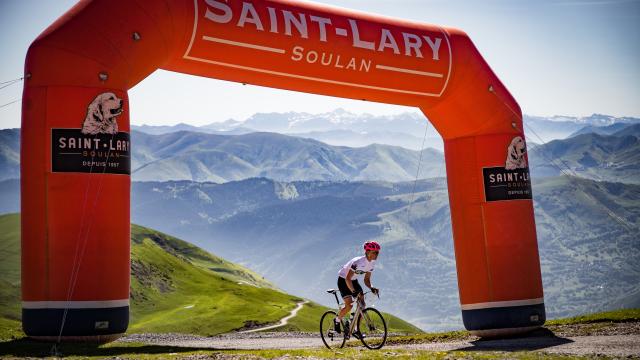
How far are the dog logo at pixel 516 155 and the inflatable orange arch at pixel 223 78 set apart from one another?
0.13 feet

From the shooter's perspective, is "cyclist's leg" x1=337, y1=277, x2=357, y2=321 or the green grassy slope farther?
the green grassy slope

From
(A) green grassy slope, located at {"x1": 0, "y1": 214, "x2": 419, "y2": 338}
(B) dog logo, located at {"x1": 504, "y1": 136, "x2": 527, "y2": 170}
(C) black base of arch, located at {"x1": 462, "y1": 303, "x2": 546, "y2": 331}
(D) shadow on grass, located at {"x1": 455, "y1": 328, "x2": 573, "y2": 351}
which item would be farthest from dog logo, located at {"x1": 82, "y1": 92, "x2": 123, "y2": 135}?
(A) green grassy slope, located at {"x1": 0, "y1": 214, "x2": 419, "y2": 338}

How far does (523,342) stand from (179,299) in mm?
90029

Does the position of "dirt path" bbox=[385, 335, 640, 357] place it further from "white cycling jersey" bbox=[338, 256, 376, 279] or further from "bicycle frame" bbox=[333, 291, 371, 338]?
"white cycling jersey" bbox=[338, 256, 376, 279]

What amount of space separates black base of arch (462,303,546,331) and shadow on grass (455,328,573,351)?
44cm

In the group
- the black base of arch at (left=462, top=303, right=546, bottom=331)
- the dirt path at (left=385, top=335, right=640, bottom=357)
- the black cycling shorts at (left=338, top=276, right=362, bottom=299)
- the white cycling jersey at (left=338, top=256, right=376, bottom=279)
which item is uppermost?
the white cycling jersey at (left=338, top=256, right=376, bottom=279)

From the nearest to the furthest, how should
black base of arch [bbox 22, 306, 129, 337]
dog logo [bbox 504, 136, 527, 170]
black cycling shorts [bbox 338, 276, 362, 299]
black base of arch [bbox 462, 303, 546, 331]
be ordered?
1. black base of arch [bbox 22, 306, 129, 337]
2. black cycling shorts [bbox 338, 276, 362, 299]
3. black base of arch [bbox 462, 303, 546, 331]
4. dog logo [bbox 504, 136, 527, 170]

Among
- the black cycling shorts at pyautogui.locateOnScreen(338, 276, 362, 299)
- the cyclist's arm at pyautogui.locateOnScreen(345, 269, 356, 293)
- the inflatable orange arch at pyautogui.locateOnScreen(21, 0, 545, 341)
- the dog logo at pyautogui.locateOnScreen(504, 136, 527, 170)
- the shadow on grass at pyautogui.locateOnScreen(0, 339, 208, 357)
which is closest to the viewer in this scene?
the shadow on grass at pyautogui.locateOnScreen(0, 339, 208, 357)

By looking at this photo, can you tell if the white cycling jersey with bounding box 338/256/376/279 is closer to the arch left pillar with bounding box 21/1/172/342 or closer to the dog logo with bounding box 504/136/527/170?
the arch left pillar with bounding box 21/1/172/342

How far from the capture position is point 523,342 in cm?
2347

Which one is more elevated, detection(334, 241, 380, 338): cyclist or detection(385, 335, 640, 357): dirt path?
detection(334, 241, 380, 338): cyclist

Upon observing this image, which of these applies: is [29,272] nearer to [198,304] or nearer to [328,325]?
[328,325]

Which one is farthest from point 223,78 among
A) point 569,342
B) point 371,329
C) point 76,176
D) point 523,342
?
point 569,342

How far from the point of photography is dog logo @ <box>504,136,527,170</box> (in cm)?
2741
